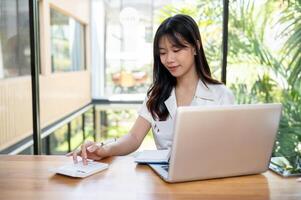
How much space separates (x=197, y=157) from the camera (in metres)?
0.99

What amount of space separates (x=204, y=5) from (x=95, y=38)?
4.79 meters

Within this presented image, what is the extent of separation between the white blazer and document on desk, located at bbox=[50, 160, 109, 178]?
40 cm

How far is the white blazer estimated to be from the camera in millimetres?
1530

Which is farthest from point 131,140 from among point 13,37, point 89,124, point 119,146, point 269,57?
point 89,124

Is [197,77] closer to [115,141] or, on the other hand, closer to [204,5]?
[115,141]

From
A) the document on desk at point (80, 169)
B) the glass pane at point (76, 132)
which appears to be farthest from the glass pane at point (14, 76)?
the glass pane at point (76, 132)

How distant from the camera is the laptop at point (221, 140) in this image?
939mm

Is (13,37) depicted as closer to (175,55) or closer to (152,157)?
(175,55)

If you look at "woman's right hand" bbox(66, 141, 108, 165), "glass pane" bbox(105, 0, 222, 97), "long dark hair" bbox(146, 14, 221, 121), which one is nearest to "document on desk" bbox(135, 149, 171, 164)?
"woman's right hand" bbox(66, 141, 108, 165)

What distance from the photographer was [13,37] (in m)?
3.61

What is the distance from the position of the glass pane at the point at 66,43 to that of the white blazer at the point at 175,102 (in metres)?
4.34

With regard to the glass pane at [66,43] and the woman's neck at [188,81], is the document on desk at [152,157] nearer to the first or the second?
the woman's neck at [188,81]

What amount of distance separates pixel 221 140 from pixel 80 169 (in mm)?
490

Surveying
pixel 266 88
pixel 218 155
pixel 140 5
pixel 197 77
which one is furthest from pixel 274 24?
pixel 140 5
